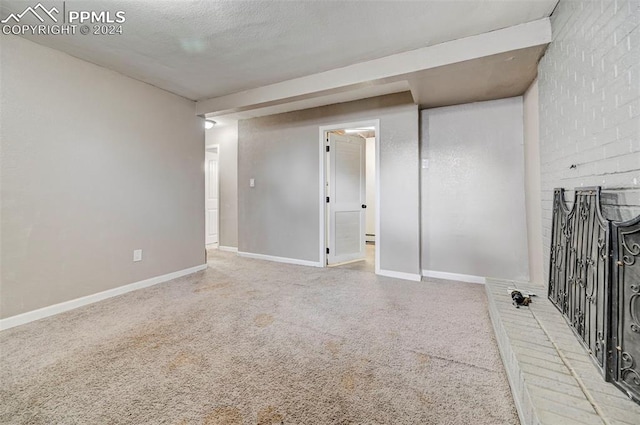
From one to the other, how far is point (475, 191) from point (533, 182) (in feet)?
2.19

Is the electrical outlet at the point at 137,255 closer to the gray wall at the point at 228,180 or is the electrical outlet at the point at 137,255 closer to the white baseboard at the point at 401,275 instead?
the gray wall at the point at 228,180

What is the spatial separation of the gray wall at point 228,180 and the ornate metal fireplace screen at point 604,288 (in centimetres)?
517

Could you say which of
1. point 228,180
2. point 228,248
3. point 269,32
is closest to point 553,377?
point 269,32

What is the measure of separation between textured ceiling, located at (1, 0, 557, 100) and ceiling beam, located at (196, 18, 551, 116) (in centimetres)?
7

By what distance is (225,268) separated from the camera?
4230mm

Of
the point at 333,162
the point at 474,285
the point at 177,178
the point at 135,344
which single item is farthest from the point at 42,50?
the point at 474,285

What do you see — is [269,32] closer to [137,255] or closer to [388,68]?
[388,68]

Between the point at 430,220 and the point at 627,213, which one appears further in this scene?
the point at 430,220

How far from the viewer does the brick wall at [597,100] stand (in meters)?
1.17

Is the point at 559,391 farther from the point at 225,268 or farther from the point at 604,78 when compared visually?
the point at 225,268

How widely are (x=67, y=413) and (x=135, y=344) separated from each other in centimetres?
66

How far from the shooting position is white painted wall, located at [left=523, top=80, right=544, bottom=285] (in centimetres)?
274

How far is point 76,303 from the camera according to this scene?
8.97 feet

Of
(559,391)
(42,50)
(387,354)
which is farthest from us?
(42,50)
